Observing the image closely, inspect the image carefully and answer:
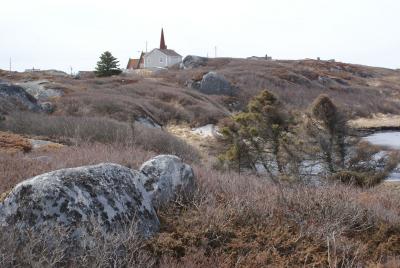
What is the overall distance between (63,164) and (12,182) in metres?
1.38

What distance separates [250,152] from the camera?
14.6 meters

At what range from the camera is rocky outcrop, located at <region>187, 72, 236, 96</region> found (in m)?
41.5

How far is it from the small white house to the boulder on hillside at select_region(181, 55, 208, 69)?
15.1m

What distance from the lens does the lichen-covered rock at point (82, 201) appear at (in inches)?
162

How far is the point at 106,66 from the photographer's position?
49812 millimetres

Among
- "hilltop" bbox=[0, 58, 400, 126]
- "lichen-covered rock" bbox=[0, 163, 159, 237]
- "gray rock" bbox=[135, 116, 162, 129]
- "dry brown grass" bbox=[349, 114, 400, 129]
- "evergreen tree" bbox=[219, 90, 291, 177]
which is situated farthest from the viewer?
"dry brown grass" bbox=[349, 114, 400, 129]

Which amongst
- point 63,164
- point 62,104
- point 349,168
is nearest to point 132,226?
point 63,164

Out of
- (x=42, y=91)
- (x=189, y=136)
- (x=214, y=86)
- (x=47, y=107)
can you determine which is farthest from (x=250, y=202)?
(x=214, y=86)

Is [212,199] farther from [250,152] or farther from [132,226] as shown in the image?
[250,152]

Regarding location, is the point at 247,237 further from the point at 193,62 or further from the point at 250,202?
the point at 193,62

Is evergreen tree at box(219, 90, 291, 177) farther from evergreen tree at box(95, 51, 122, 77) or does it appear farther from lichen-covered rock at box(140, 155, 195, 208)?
evergreen tree at box(95, 51, 122, 77)

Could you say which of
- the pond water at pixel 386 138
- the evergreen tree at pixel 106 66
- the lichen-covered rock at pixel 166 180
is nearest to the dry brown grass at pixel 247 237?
the lichen-covered rock at pixel 166 180

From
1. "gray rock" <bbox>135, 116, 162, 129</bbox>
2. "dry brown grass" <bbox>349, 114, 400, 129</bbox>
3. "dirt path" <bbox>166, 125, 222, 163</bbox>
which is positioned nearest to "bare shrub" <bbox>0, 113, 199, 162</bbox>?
"dirt path" <bbox>166, 125, 222, 163</bbox>

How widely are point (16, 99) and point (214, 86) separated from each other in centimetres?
2259
